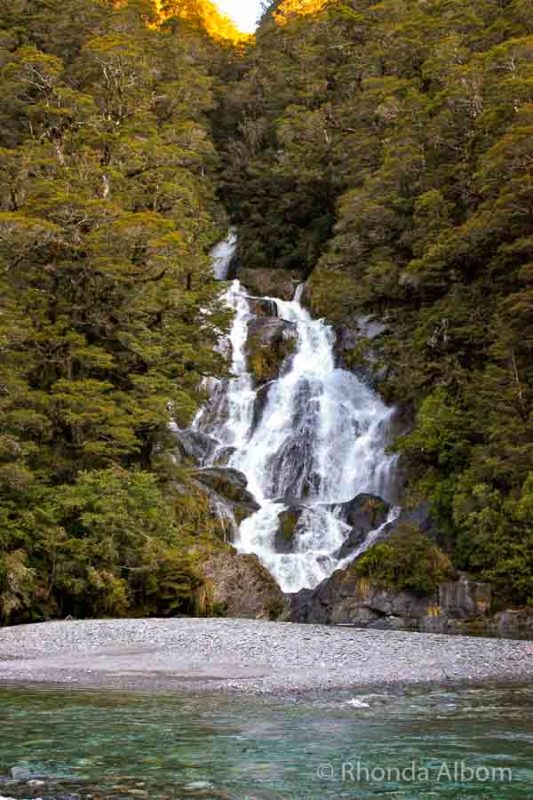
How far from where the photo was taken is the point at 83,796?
6.02 metres

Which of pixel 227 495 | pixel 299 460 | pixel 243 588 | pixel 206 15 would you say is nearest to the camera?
pixel 243 588

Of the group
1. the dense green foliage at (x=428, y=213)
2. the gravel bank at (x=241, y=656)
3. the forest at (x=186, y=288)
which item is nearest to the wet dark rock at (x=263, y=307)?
the forest at (x=186, y=288)

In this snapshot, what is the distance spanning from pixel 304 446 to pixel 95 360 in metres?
9.55

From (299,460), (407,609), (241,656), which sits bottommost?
(241,656)

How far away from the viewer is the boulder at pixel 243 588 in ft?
72.2

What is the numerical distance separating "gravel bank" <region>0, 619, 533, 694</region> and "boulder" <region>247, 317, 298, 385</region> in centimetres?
1691

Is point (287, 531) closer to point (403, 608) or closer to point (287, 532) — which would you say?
point (287, 532)

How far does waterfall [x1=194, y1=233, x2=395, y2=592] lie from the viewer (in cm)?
2556

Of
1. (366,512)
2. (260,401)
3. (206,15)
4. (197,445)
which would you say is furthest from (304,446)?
(206,15)

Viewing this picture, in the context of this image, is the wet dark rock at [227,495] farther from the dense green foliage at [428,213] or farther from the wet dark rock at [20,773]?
the wet dark rock at [20,773]

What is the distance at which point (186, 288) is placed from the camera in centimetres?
3045

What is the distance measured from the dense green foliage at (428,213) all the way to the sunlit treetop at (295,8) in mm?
6615

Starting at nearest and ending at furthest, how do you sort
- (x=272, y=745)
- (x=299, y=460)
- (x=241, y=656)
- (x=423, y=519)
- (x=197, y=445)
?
(x=272, y=745)
(x=241, y=656)
(x=423, y=519)
(x=299, y=460)
(x=197, y=445)

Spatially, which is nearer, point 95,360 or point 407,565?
point 407,565
